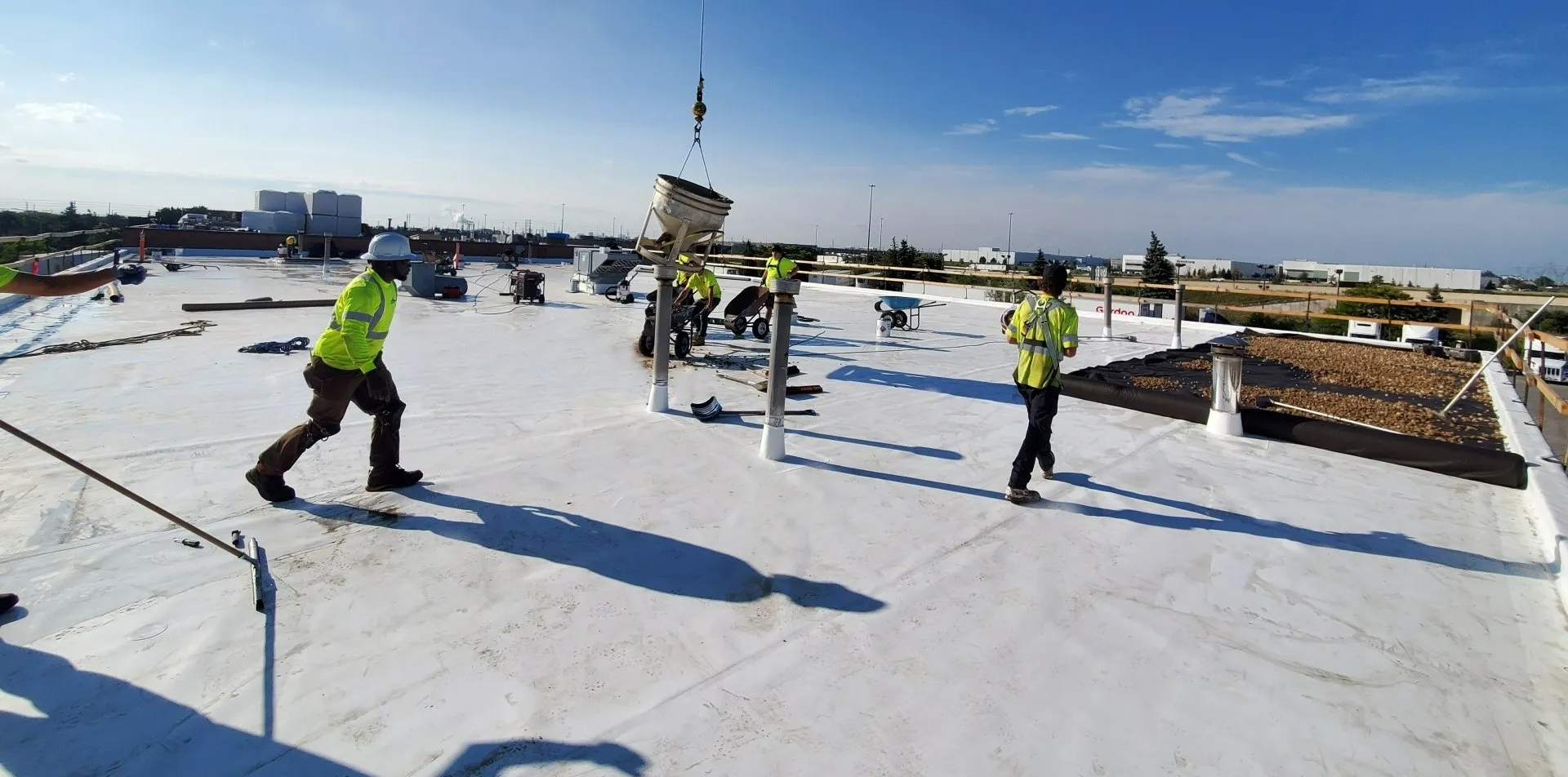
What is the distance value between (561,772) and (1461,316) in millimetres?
23669

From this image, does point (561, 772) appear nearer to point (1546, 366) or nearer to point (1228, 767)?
point (1228, 767)

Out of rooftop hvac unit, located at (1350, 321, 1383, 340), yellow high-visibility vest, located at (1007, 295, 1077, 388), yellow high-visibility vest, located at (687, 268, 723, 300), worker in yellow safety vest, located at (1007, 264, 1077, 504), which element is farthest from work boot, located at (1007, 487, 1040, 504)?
rooftop hvac unit, located at (1350, 321, 1383, 340)

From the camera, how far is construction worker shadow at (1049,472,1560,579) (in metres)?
3.62

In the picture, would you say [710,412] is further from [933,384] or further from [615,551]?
[933,384]

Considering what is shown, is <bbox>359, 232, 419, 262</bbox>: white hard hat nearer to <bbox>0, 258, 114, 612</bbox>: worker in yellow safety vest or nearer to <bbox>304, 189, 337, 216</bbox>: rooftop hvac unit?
<bbox>0, 258, 114, 612</bbox>: worker in yellow safety vest

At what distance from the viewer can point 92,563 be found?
9.96ft

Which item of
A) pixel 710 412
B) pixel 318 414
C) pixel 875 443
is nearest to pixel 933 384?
pixel 875 443

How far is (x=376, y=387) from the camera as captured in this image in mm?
4039

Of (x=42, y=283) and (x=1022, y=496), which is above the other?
(x=42, y=283)

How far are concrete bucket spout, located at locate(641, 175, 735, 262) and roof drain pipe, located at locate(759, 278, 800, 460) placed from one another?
185 cm

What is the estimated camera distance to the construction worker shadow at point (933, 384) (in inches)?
292

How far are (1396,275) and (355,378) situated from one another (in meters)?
72.8

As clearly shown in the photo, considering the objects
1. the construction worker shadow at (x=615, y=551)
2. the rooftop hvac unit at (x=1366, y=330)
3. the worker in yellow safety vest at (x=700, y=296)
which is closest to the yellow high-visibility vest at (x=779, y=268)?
the worker in yellow safety vest at (x=700, y=296)

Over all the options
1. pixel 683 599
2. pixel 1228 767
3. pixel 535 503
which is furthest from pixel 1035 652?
pixel 535 503
